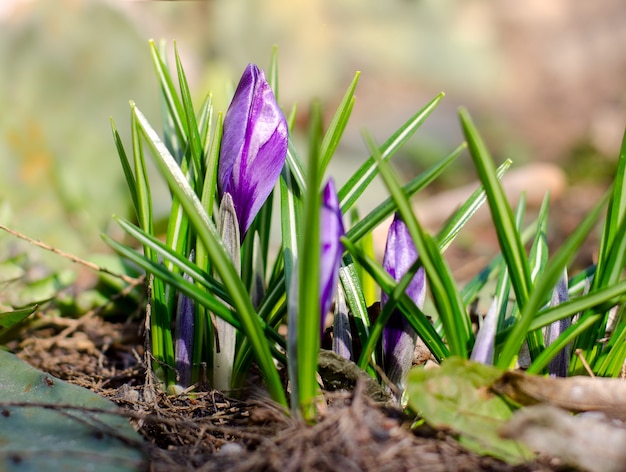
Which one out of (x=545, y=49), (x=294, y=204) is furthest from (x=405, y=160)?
(x=294, y=204)

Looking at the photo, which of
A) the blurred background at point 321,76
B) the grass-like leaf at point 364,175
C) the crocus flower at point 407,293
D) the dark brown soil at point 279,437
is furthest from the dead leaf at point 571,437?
the blurred background at point 321,76

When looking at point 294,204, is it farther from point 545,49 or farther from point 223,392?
point 545,49

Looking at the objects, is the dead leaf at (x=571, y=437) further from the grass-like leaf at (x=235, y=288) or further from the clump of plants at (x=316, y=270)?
the grass-like leaf at (x=235, y=288)

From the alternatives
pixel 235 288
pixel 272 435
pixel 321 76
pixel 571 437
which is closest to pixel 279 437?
pixel 272 435

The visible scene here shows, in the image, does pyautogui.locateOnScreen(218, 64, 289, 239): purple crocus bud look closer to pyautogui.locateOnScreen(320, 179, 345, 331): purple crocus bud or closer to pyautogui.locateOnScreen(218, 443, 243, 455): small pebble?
pyautogui.locateOnScreen(320, 179, 345, 331): purple crocus bud

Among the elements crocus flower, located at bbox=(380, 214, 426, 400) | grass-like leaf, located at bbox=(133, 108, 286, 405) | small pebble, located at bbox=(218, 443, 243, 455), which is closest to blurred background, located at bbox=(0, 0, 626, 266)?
crocus flower, located at bbox=(380, 214, 426, 400)

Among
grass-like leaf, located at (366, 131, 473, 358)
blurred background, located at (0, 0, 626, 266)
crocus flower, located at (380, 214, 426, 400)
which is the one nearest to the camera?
grass-like leaf, located at (366, 131, 473, 358)
